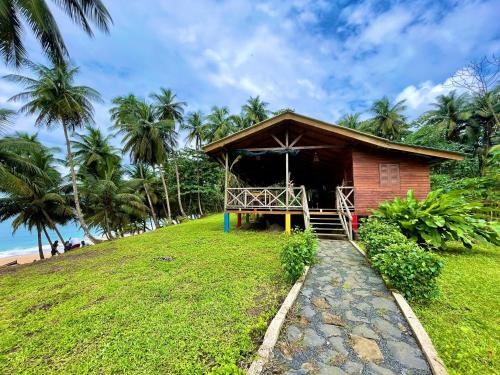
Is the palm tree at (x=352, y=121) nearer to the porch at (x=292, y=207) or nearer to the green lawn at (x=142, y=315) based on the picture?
the porch at (x=292, y=207)

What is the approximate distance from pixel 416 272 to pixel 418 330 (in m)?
0.96

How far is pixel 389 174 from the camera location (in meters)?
8.80

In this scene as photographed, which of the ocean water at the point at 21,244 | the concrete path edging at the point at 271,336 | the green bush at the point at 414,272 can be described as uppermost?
the green bush at the point at 414,272

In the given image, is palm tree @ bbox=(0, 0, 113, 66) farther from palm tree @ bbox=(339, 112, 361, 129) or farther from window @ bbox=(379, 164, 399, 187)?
palm tree @ bbox=(339, 112, 361, 129)

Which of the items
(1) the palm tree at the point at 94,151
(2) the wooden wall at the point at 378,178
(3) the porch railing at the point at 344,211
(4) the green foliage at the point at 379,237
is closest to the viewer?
(4) the green foliage at the point at 379,237

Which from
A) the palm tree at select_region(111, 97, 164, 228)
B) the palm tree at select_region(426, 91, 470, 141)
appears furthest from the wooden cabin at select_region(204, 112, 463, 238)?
the palm tree at select_region(426, 91, 470, 141)

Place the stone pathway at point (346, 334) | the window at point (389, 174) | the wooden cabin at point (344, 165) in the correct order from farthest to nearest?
the window at point (389, 174) < the wooden cabin at point (344, 165) < the stone pathway at point (346, 334)

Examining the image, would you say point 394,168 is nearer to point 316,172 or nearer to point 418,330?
point 316,172

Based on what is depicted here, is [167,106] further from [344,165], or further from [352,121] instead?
[352,121]

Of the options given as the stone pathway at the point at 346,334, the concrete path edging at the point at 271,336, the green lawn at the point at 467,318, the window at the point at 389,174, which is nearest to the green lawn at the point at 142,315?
the concrete path edging at the point at 271,336

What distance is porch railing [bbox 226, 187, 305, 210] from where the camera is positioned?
8.90m

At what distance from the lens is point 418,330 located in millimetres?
2578

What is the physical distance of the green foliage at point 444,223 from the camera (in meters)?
5.46

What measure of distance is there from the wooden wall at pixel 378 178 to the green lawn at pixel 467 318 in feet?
13.4
